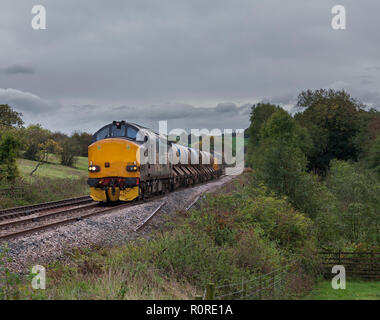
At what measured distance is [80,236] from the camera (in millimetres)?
13211

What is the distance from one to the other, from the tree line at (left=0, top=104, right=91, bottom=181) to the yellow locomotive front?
29.8ft

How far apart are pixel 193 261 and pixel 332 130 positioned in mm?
59459

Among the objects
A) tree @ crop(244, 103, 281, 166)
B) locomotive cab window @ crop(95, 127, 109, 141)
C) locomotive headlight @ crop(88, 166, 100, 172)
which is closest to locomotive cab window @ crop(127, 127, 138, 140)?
locomotive cab window @ crop(95, 127, 109, 141)

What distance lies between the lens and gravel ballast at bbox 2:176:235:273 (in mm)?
10828

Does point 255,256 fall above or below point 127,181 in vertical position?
below

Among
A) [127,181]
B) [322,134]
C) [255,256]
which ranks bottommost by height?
[255,256]

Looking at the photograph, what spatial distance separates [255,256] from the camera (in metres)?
11.4

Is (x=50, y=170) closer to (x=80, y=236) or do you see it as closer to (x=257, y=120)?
(x=80, y=236)

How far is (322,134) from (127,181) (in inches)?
1992

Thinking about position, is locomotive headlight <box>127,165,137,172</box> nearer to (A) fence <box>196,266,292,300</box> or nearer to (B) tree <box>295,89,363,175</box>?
(A) fence <box>196,266,292,300</box>

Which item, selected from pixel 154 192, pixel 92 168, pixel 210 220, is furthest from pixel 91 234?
pixel 154 192

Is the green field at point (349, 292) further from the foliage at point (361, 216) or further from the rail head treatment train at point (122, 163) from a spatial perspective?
the rail head treatment train at point (122, 163)

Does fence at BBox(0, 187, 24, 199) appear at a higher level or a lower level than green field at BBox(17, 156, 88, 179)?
lower
